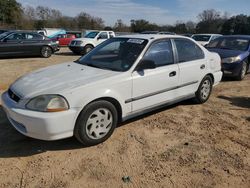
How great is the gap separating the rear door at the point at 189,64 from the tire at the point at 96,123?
174 cm

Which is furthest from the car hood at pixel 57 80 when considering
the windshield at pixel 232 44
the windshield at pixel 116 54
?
the windshield at pixel 232 44

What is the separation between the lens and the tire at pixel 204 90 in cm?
560

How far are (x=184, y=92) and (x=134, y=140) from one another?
167 centimetres

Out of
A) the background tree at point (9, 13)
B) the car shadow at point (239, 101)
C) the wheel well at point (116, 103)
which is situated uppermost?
the background tree at point (9, 13)

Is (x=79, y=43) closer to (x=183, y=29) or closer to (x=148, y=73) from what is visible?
(x=148, y=73)

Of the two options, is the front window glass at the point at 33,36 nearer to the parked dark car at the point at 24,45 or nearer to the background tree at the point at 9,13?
the parked dark car at the point at 24,45

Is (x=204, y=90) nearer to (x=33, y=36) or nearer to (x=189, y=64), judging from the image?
(x=189, y=64)

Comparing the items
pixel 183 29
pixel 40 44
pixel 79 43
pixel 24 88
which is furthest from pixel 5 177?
pixel 183 29

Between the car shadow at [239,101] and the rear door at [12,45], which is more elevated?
the rear door at [12,45]

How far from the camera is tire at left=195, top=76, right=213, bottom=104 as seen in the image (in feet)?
18.4

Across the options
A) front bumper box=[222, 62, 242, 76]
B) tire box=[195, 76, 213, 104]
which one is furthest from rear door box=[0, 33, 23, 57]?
tire box=[195, 76, 213, 104]

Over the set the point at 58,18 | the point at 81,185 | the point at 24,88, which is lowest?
the point at 81,185

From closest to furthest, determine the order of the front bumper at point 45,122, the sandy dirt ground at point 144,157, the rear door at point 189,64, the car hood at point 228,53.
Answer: the sandy dirt ground at point 144,157
the front bumper at point 45,122
the rear door at point 189,64
the car hood at point 228,53

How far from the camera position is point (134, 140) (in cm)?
406
